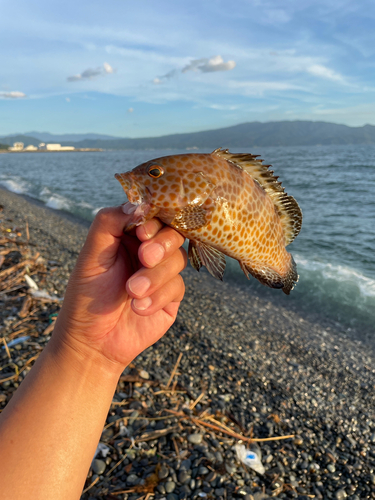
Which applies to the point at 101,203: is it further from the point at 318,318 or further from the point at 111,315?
the point at 111,315

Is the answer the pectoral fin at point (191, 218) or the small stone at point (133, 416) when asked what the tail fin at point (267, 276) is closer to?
the pectoral fin at point (191, 218)

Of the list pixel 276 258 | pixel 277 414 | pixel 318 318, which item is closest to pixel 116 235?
pixel 276 258

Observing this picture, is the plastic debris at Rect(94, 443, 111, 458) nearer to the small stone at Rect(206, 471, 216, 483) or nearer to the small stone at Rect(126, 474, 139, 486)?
the small stone at Rect(126, 474, 139, 486)

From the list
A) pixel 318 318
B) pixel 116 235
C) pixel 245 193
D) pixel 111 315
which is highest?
pixel 245 193

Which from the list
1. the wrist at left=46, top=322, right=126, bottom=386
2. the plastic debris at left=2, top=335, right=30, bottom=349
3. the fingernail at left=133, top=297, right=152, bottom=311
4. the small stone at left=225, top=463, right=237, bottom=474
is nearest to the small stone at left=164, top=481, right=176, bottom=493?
the small stone at left=225, top=463, right=237, bottom=474

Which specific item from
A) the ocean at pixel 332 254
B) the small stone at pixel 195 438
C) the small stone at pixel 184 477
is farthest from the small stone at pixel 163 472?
the ocean at pixel 332 254
